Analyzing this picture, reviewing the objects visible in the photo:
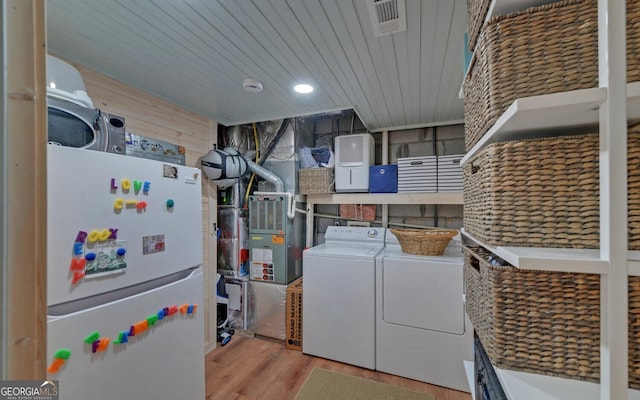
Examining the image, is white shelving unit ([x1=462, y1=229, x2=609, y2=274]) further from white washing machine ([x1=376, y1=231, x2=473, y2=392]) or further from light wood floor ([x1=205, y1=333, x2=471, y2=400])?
light wood floor ([x1=205, y1=333, x2=471, y2=400])

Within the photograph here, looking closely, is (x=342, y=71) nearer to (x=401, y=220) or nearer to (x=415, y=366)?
(x=401, y=220)

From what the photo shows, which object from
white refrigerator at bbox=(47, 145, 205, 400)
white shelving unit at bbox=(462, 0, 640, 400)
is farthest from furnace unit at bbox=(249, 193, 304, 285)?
white shelving unit at bbox=(462, 0, 640, 400)

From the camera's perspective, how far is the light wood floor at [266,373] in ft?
6.36

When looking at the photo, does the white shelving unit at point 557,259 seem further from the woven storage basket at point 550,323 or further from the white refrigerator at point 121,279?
the white refrigerator at point 121,279

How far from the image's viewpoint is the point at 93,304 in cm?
112

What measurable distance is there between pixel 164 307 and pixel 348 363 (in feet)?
5.41

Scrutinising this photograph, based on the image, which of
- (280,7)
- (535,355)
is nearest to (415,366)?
(535,355)

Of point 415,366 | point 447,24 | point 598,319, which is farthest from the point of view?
point 415,366

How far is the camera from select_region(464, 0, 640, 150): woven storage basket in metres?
0.58

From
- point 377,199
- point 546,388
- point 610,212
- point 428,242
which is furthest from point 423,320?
point 610,212

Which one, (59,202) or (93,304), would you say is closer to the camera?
(59,202)

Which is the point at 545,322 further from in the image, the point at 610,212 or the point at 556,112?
the point at 556,112

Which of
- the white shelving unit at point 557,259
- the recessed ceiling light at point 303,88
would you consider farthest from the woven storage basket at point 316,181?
the white shelving unit at point 557,259

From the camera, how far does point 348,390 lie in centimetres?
197
